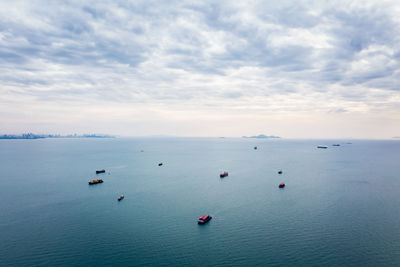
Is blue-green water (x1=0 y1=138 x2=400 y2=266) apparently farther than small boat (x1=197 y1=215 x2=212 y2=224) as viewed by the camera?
No

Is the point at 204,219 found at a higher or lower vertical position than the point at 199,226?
higher

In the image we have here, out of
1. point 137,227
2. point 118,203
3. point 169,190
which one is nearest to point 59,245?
point 137,227

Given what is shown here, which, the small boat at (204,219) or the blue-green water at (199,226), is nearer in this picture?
the blue-green water at (199,226)

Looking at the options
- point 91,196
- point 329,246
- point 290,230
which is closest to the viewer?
point 329,246

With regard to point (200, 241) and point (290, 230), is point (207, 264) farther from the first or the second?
point (290, 230)

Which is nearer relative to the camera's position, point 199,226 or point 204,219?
point 199,226

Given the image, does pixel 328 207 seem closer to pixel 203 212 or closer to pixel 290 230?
pixel 290 230

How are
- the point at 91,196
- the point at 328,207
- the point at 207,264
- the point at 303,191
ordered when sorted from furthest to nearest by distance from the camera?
the point at 303,191 < the point at 91,196 < the point at 328,207 < the point at 207,264

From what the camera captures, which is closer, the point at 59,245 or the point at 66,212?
the point at 59,245

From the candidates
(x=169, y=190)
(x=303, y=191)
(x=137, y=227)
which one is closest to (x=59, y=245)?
(x=137, y=227)
